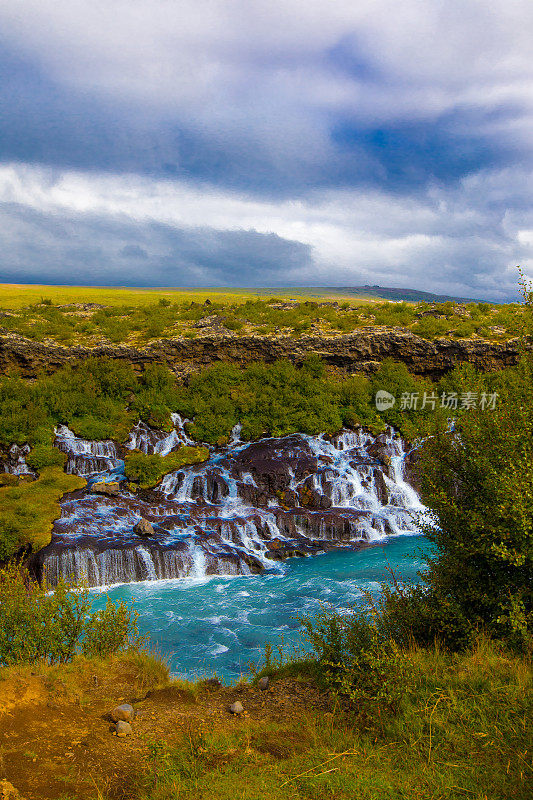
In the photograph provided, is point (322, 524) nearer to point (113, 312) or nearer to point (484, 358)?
point (484, 358)

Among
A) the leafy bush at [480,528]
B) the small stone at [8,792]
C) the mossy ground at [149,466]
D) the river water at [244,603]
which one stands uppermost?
the leafy bush at [480,528]

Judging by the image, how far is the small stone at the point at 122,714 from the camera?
771cm

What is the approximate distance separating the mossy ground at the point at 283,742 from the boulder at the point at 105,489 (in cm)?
1717

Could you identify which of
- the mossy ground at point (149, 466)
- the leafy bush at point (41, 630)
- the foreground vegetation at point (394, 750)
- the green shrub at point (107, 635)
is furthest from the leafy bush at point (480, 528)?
the mossy ground at point (149, 466)

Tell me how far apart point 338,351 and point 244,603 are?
2606cm

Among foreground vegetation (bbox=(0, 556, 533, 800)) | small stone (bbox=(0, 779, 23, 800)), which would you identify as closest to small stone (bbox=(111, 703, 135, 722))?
foreground vegetation (bbox=(0, 556, 533, 800))

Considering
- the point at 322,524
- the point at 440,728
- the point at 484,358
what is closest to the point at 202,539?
the point at 322,524

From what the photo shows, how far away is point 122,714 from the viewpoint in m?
7.75

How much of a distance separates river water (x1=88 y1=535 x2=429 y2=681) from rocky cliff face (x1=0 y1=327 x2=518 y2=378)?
20.3 meters

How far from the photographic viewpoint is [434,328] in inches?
1655

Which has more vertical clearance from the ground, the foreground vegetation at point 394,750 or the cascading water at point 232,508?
the foreground vegetation at point 394,750

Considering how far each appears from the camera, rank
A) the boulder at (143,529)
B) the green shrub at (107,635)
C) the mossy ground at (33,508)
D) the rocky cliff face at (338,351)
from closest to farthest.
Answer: the green shrub at (107,635) → the mossy ground at (33,508) → the boulder at (143,529) → the rocky cliff face at (338,351)

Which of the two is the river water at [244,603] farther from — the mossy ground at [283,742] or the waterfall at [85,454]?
the waterfall at [85,454]

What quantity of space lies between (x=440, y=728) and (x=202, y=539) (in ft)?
58.9
